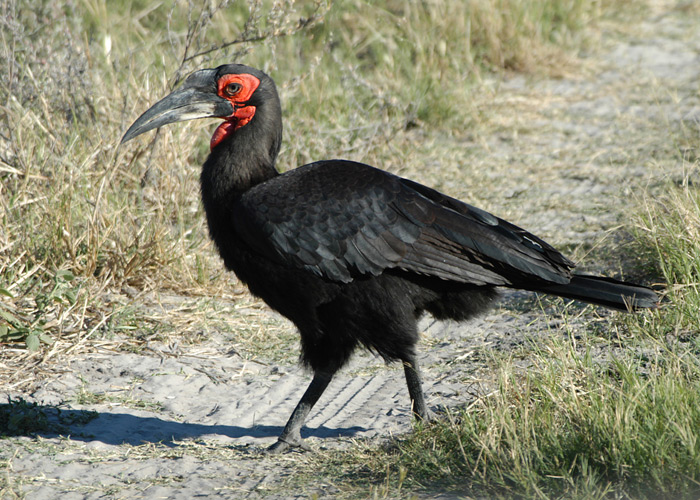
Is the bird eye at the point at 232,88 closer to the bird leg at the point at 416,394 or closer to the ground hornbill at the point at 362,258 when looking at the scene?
the ground hornbill at the point at 362,258

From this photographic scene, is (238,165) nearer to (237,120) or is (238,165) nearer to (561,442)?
(237,120)

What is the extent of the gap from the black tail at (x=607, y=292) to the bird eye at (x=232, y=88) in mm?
1474

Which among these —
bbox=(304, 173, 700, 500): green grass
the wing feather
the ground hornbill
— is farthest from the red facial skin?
bbox=(304, 173, 700, 500): green grass

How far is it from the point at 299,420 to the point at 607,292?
1283mm

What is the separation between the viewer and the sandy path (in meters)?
2.95

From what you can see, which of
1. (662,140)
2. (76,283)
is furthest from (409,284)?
(662,140)

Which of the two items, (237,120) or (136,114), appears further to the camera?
(136,114)

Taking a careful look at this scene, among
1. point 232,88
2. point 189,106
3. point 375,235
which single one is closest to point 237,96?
point 232,88

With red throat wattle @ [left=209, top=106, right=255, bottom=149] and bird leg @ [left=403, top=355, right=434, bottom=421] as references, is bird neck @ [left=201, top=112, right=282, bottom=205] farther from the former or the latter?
bird leg @ [left=403, top=355, right=434, bottom=421]

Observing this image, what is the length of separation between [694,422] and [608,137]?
3.96 meters

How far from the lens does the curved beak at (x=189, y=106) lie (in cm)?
345

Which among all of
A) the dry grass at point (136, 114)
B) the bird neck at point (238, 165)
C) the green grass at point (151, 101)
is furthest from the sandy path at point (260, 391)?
the bird neck at point (238, 165)

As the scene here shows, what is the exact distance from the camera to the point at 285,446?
3225mm

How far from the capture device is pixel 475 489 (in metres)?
2.66
